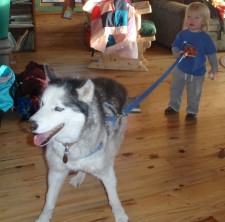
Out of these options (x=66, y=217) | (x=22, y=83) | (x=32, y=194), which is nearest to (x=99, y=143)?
(x=66, y=217)

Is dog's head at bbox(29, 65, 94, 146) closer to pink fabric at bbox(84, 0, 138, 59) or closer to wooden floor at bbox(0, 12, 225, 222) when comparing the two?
wooden floor at bbox(0, 12, 225, 222)

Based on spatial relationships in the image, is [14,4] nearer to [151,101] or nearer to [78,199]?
[151,101]

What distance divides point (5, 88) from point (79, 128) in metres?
1.25

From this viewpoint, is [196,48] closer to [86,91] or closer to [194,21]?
→ [194,21]

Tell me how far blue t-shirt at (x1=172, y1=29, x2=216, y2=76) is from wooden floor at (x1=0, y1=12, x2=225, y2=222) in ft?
1.36

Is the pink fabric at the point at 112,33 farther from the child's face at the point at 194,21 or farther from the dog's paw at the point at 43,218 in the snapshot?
the dog's paw at the point at 43,218

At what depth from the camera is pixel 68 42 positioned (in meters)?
4.89

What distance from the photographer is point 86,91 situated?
47.2 inches

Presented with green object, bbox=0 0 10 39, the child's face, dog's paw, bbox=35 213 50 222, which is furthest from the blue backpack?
the child's face

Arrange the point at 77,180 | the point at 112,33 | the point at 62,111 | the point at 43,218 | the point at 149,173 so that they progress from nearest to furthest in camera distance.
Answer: the point at 62,111 → the point at 43,218 → the point at 77,180 → the point at 149,173 → the point at 112,33

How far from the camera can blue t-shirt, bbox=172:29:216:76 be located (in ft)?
7.63

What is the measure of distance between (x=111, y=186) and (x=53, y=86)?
548 millimetres

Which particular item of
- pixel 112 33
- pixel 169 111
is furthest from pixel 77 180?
pixel 112 33

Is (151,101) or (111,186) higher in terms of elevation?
(111,186)
